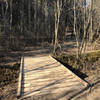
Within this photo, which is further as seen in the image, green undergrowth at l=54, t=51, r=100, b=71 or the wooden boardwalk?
green undergrowth at l=54, t=51, r=100, b=71

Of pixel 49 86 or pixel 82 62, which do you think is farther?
pixel 82 62

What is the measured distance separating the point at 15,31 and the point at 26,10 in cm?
707

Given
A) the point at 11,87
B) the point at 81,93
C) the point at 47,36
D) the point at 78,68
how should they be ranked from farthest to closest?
the point at 47,36 → the point at 78,68 → the point at 11,87 → the point at 81,93

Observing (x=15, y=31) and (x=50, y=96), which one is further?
(x=15, y=31)

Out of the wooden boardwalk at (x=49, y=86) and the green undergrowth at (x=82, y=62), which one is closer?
the wooden boardwalk at (x=49, y=86)

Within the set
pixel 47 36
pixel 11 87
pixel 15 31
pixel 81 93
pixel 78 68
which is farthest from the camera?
pixel 47 36

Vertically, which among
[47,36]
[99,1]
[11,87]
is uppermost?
[99,1]

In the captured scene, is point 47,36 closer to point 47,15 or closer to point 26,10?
point 47,15

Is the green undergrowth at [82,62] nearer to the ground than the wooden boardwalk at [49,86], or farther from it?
farther from it

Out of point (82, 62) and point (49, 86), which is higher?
point (82, 62)

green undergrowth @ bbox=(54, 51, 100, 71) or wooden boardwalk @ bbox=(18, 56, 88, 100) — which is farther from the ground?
green undergrowth @ bbox=(54, 51, 100, 71)

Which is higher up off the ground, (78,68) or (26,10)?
(26,10)

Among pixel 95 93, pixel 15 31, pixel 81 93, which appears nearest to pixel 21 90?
pixel 81 93

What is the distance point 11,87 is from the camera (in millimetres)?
4312
